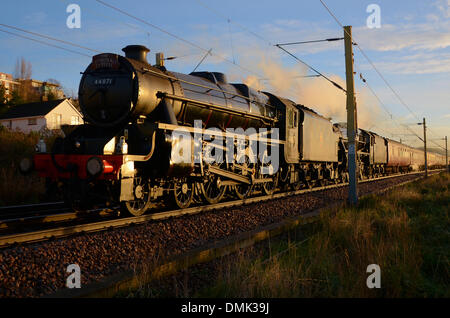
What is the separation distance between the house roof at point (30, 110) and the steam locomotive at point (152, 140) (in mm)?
32617

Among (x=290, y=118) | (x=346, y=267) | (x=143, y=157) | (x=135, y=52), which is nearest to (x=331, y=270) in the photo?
(x=346, y=267)

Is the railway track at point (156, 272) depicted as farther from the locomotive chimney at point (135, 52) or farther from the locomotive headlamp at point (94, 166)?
the locomotive chimney at point (135, 52)

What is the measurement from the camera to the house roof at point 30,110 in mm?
38000

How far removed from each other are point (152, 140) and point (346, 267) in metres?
4.71

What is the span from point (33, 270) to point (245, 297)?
2555 mm

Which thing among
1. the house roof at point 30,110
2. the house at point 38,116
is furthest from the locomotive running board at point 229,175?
the house roof at point 30,110

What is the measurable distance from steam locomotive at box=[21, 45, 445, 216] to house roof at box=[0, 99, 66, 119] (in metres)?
32.6

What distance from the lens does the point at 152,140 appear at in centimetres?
768

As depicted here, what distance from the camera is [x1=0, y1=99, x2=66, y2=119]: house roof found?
125 feet

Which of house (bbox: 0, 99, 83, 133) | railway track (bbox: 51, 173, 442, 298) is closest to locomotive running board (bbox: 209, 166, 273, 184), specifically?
railway track (bbox: 51, 173, 442, 298)

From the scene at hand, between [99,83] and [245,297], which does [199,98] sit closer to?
[99,83]

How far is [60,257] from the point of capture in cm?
475

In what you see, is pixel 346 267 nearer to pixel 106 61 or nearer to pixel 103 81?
pixel 103 81
